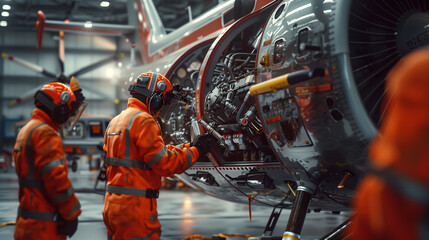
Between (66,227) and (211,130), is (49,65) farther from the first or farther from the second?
(66,227)

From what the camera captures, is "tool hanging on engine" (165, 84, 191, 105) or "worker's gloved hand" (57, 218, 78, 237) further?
"tool hanging on engine" (165, 84, 191, 105)

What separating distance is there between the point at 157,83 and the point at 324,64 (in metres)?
1.75

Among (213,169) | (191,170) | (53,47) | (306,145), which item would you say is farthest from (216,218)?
(53,47)

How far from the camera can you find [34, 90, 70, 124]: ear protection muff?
3.71m

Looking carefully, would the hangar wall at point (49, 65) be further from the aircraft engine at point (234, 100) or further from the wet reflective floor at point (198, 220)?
the aircraft engine at point (234, 100)

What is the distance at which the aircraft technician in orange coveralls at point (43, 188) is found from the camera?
340cm

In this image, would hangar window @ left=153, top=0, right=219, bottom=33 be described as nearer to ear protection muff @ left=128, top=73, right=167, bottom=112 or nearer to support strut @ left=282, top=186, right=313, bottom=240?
ear protection muff @ left=128, top=73, right=167, bottom=112

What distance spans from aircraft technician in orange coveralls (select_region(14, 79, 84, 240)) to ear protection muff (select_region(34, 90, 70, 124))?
6.2 inches

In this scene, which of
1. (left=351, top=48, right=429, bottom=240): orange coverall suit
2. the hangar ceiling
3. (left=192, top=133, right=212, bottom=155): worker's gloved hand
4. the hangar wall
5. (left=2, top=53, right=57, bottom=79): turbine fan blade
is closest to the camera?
(left=351, top=48, right=429, bottom=240): orange coverall suit


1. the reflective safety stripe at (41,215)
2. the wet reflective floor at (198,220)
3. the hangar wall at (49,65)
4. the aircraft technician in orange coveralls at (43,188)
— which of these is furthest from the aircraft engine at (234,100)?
the hangar wall at (49,65)

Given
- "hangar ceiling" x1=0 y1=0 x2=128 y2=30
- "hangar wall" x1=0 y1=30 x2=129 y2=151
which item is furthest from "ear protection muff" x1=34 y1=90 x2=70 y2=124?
"hangar wall" x1=0 y1=30 x2=129 y2=151

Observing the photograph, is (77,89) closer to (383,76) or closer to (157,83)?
(157,83)

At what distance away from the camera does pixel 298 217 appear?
11.8ft

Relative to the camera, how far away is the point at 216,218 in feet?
31.4
